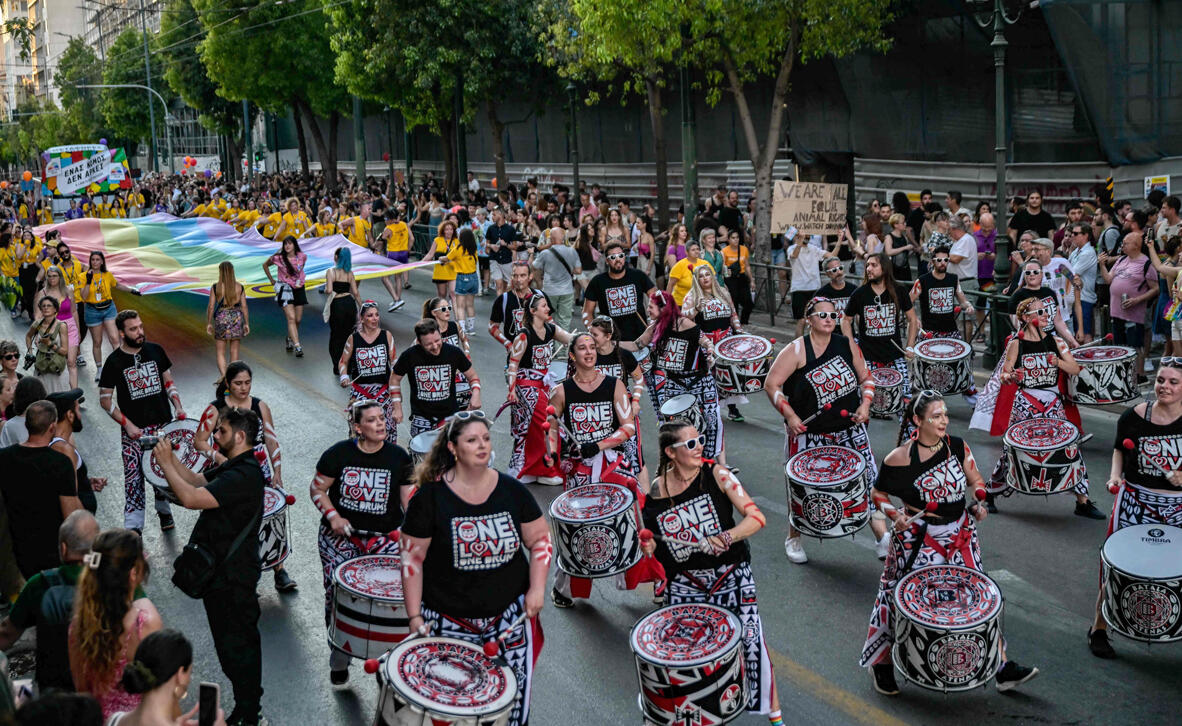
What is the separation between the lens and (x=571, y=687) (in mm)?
7379

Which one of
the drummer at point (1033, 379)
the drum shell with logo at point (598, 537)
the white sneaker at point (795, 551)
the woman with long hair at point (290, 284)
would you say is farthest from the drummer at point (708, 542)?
the woman with long hair at point (290, 284)

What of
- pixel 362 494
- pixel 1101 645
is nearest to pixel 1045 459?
pixel 1101 645

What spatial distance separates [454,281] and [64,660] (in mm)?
14525

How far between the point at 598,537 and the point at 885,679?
6.13ft

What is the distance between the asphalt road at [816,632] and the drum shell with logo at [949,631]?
0.39 metres

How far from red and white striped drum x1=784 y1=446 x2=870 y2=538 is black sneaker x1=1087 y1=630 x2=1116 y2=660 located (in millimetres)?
1546

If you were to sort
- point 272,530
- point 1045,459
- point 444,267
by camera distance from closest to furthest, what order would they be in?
point 272,530
point 1045,459
point 444,267

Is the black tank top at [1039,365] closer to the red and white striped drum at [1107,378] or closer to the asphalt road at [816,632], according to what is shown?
the red and white striped drum at [1107,378]

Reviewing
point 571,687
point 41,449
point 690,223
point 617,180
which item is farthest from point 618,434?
point 617,180

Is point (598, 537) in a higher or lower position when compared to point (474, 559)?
lower

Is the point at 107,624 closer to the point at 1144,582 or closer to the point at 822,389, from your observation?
the point at 1144,582

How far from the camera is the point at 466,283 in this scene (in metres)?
19.8

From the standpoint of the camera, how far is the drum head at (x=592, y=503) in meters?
7.72

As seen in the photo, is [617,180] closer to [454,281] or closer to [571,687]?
[454,281]
